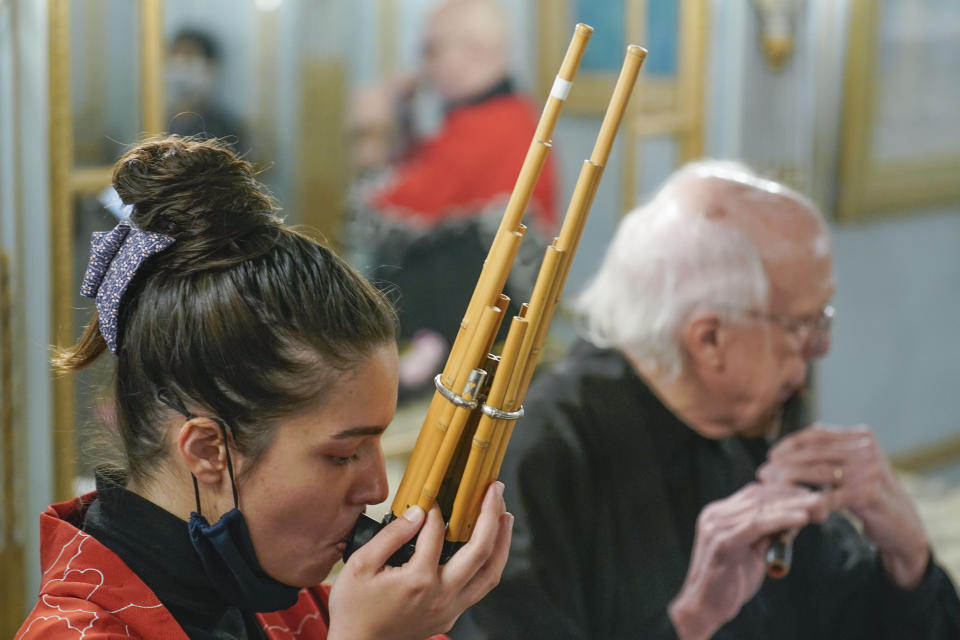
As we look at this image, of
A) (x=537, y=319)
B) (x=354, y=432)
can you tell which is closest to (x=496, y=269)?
(x=537, y=319)

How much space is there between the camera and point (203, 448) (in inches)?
39.0

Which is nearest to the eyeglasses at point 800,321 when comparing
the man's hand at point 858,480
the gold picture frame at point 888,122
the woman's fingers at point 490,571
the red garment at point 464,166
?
the man's hand at point 858,480

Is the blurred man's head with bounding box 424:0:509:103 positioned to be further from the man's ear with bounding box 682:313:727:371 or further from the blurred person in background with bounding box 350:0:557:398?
the man's ear with bounding box 682:313:727:371

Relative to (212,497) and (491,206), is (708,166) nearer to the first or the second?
(212,497)

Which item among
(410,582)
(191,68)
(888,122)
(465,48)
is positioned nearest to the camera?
(410,582)

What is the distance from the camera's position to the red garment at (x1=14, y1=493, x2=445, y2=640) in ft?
3.02

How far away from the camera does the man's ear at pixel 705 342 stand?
1.83 m

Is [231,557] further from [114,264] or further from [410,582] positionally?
[114,264]

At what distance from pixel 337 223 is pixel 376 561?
236 centimetres

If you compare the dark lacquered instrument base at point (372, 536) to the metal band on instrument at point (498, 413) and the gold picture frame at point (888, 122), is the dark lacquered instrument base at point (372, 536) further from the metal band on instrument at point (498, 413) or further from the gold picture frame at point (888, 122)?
the gold picture frame at point (888, 122)

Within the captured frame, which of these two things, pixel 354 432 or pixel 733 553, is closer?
pixel 354 432

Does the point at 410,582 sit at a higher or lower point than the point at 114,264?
lower

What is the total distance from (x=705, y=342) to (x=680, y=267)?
13 cm

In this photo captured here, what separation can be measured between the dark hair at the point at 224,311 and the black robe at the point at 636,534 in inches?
25.4
